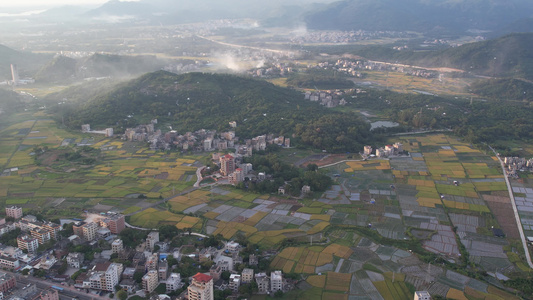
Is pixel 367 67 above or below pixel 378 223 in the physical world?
above

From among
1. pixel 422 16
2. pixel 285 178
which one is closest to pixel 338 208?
pixel 285 178

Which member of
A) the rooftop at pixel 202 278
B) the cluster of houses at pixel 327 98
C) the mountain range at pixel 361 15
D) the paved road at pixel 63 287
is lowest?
the paved road at pixel 63 287

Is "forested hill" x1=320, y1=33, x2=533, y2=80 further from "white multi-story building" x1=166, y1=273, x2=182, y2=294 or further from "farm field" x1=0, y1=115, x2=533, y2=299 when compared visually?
"white multi-story building" x1=166, y1=273, x2=182, y2=294

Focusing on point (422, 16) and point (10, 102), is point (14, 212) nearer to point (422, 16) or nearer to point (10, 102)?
point (10, 102)

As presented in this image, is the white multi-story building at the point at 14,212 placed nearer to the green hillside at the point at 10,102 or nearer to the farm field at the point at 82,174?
the farm field at the point at 82,174

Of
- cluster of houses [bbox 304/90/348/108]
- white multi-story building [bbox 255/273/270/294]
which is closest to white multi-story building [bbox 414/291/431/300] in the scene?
white multi-story building [bbox 255/273/270/294]

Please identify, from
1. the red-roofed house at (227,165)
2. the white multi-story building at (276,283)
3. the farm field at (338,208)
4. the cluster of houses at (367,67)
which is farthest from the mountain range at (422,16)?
the white multi-story building at (276,283)
